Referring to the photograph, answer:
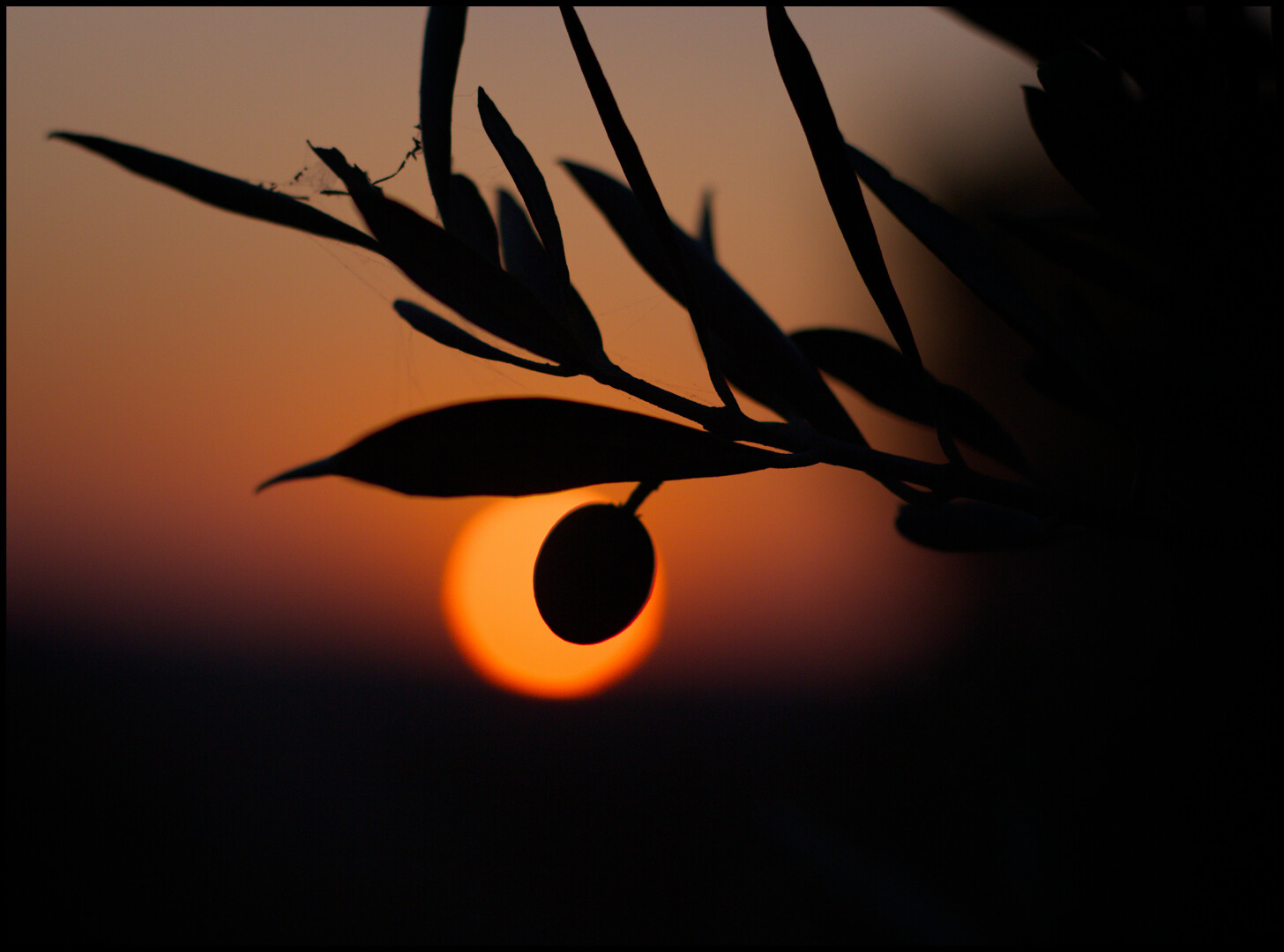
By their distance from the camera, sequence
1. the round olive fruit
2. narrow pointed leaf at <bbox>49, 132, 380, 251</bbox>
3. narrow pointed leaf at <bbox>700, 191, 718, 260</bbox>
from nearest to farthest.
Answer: narrow pointed leaf at <bbox>49, 132, 380, 251</bbox> < the round olive fruit < narrow pointed leaf at <bbox>700, 191, 718, 260</bbox>

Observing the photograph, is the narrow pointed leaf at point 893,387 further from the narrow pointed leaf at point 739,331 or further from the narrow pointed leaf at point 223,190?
the narrow pointed leaf at point 223,190

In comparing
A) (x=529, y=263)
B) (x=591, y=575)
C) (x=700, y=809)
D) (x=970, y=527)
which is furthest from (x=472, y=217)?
(x=700, y=809)

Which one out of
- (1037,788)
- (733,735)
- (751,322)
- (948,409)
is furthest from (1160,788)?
(733,735)

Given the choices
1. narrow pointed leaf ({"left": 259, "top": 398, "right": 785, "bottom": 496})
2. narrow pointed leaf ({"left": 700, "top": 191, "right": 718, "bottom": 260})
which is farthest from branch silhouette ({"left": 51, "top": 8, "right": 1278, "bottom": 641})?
narrow pointed leaf ({"left": 700, "top": 191, "right": 718, "bottom": 260})

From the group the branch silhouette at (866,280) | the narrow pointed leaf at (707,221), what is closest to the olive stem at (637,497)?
the branch silhouette at (866,280)

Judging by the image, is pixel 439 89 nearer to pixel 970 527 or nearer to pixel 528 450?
pixel 528 450

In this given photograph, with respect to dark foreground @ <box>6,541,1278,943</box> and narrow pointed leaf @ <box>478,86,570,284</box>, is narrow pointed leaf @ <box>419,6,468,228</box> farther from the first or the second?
dark foreground @ <box>6,541,1278,943</box>
